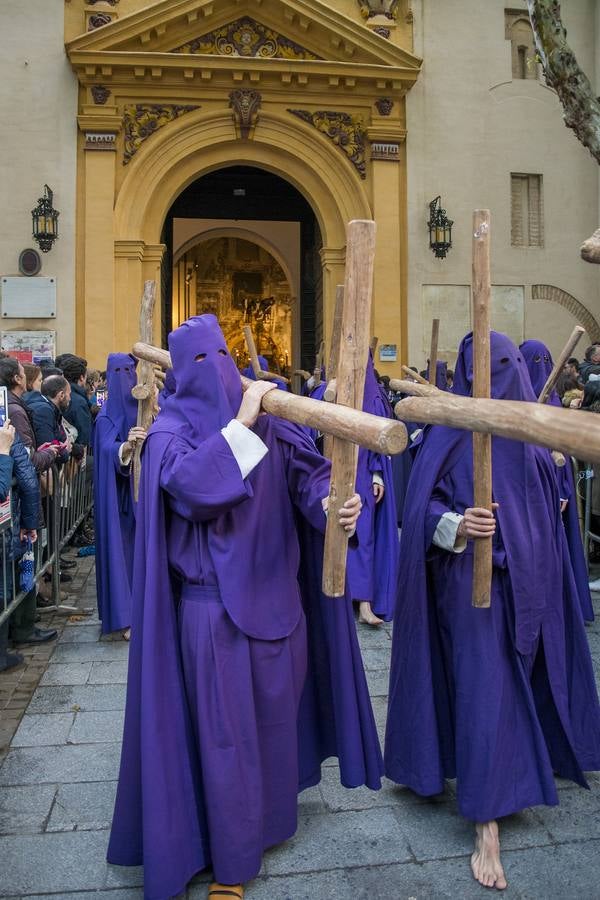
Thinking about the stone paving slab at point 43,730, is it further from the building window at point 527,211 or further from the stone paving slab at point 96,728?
the building window at point 527,211

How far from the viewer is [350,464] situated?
2588 millimetres

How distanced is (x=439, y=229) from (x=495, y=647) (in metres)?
12.3

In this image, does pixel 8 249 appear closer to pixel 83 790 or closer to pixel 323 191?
pixel 323 191

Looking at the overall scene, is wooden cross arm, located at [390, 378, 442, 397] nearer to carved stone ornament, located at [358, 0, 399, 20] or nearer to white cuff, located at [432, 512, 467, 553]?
white cuff, located at [432, 512, 467, 553]

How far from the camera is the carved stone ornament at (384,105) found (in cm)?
1452

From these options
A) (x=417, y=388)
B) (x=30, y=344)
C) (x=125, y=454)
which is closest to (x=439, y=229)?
(x=30, y=344)

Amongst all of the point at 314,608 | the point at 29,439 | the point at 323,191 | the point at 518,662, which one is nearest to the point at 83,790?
the point at 314,608

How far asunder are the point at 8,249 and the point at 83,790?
1179cm

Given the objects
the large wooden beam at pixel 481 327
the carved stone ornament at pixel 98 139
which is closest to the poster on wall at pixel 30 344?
the carved stone ornament at pixel 98 139

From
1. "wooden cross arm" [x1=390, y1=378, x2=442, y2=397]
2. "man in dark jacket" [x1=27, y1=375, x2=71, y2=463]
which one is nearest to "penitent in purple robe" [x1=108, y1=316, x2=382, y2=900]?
"wooden cross arm" [x1=390, y1=378, x2=442, y2=397]

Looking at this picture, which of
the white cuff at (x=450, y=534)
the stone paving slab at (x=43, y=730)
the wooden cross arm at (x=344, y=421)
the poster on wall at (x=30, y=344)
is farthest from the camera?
the poster on wall at (x=30, y=344)

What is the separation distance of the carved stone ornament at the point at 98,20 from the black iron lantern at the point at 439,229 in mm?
6243

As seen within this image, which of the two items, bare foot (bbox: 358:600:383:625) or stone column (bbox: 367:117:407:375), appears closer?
bare foot (bbox: 358:600:383:625)

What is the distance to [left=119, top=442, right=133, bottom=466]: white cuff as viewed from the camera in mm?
5703
